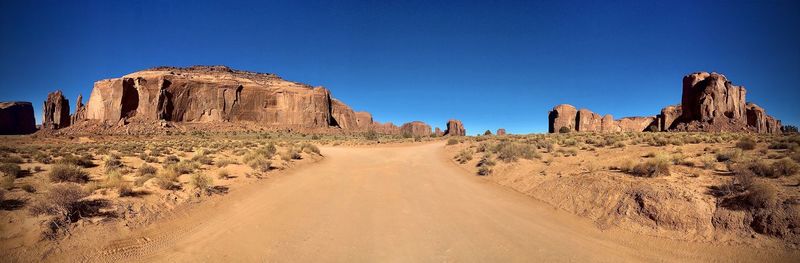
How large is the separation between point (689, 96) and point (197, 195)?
6278 centimetres

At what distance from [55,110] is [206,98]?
5630 cm

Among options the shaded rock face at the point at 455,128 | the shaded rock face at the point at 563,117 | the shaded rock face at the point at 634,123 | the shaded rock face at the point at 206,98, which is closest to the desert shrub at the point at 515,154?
the shaded rock face at the point at 206,98

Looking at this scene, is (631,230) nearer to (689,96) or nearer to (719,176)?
(719,176)

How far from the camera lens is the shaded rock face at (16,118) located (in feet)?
362

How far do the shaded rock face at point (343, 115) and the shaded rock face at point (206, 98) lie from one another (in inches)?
1116

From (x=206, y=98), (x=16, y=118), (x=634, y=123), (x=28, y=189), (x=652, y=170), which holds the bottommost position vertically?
(x=28, y=189)

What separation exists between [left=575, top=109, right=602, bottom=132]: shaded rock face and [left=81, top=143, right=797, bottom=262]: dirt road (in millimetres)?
97948

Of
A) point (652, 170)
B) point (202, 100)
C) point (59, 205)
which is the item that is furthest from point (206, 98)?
point (652, 170)

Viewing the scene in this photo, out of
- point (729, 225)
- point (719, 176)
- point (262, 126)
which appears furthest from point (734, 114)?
point (262, 126)

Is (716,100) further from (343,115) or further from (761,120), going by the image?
(343,115)

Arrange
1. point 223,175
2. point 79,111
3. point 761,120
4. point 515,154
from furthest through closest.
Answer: point 79,111
point 761,120
point 515,154
point 223,175

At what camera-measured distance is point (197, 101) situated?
83.8m

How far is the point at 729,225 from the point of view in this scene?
226 inches

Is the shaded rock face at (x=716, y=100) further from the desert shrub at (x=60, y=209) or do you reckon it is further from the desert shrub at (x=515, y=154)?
the desert shrub at (x=60, y=209)
